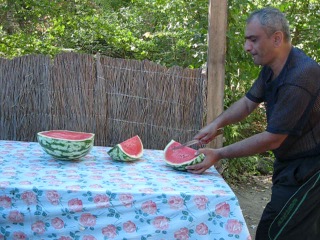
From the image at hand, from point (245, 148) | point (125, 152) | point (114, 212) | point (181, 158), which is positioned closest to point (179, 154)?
point (181, 158)

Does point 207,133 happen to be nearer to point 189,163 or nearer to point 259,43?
point 189,163

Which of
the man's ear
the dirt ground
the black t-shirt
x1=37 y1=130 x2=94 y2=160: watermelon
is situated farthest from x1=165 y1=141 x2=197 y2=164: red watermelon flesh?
the dirt ground

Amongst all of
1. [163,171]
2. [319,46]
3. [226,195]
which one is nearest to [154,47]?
[319,46]

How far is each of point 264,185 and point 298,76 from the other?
12.8 ft

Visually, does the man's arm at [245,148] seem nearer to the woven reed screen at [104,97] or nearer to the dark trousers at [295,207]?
the dark trousers at [295,207]

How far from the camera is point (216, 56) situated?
406 cm

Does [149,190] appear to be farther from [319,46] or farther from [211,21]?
[319,46]

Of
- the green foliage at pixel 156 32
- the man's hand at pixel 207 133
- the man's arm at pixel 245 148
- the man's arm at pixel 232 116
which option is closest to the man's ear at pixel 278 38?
the man's arm at pixel 245 148

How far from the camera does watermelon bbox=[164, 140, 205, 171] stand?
3.22m

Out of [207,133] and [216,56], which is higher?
[216,56]

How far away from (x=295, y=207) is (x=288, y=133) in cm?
42

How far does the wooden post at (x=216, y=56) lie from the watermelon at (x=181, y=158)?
87cm

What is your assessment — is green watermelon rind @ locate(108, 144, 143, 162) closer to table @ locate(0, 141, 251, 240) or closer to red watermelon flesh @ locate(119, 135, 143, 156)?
red watermelon flesh @ locate(119, 135, 143, 156)

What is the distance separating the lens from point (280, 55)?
2771mm
